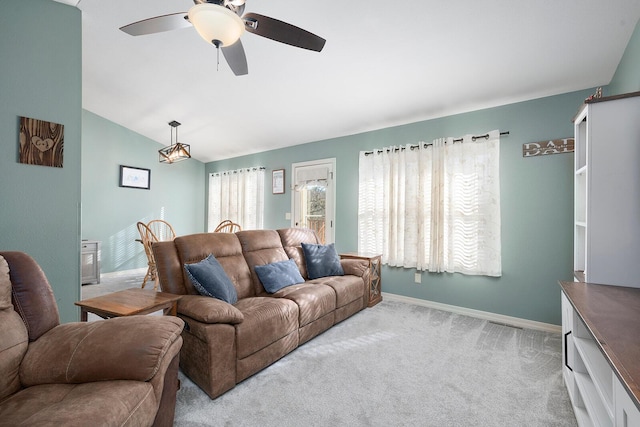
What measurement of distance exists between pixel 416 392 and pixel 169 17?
108 inches

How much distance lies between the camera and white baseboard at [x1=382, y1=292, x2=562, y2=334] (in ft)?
9.66

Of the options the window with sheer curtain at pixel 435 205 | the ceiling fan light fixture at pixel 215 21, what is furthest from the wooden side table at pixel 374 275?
the ceiling fan light fixture at pixel 215 21

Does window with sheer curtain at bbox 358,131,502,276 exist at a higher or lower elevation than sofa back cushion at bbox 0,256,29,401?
higher

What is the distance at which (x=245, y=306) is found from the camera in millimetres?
2262

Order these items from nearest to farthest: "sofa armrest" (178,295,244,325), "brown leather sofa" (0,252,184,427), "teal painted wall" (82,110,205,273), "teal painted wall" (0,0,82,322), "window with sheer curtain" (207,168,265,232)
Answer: "brown leather sofa" (0,252,184,427) → "sofa armrest" (178,295,244,325) → "teal painted wall" (0,0,82,322) → "teal painted wall" (82,110,205,273) → "window with sheer curtain" (207,168,265,232)

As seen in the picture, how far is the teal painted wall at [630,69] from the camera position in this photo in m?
2.00

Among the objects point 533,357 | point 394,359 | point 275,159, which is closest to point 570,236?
point 533,357

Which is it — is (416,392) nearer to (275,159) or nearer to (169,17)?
(169,17)

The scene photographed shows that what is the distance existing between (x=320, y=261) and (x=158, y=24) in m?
2.57

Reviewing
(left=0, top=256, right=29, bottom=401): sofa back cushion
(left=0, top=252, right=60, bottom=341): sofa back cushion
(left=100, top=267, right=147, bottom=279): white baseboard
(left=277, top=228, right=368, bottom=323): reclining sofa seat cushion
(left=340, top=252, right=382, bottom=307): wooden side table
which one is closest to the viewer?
(left=0, top=256, right=29, bottom=401): sofa back cushion

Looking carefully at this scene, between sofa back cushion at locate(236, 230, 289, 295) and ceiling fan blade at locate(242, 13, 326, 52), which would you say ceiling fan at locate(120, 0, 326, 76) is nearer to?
ceiling fan blade at locate(242, 13, 326, 52)

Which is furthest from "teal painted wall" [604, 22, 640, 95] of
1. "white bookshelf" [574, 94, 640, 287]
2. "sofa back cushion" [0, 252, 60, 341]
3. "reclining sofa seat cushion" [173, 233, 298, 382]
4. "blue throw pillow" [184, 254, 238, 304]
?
"sofa back cushion" [0, 252, 60, 341]

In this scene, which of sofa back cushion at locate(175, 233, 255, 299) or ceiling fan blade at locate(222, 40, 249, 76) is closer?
ceiling fan blade at locate(222, 40, 249, 76)

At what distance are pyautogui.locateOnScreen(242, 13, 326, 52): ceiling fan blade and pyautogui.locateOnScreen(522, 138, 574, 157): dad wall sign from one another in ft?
8.27
